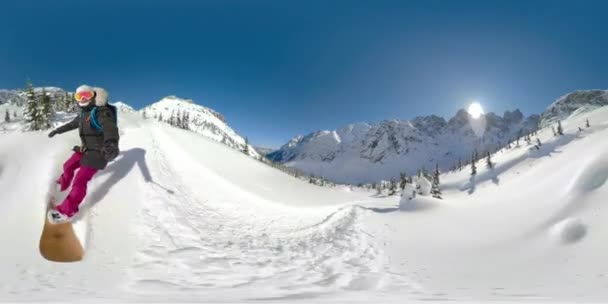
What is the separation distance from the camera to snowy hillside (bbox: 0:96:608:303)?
7926 millimetres

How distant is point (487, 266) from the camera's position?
14211 millimetres

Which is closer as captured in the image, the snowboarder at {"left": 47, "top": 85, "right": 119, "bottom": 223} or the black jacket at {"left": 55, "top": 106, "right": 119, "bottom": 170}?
the snowboarder at {"left": 47, "top": 85, "right": 119, "bottom": 223}

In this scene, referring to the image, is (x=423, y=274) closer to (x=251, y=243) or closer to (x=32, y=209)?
(x=251, y=243)

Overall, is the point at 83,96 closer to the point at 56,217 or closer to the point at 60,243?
the point at 56,217

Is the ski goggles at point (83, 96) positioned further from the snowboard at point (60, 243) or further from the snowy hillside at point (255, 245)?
the snowboard at point (60, 243)

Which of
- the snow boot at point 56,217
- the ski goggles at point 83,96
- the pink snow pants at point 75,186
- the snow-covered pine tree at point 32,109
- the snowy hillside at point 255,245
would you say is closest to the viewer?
the snowy hillside at point 255,245

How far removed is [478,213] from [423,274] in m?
15.8

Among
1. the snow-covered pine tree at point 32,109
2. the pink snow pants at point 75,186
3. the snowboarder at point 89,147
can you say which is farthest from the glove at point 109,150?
the snow-covered pine tree at point 32,109

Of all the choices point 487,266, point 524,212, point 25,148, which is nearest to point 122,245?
point 25,148

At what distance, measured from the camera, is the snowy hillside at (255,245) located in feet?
26.0

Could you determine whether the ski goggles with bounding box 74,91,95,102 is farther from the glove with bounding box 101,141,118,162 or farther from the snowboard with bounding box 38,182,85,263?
the snowboard with bounding box 38,182,85,263

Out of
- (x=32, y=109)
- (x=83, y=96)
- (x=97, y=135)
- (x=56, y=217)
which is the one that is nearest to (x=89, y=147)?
(x=97, y=135)

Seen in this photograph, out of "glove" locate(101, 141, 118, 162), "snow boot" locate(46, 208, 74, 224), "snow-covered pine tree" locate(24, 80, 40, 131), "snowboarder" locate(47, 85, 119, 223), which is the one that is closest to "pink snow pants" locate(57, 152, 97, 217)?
"snowboarder" locate(47, 85, 119, 223)

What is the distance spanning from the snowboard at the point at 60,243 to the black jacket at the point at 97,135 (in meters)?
1.88
